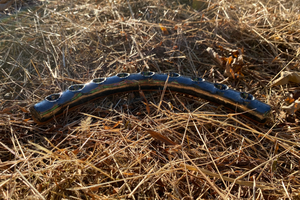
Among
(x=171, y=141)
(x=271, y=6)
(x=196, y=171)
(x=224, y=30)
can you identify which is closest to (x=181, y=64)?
(x=224, y=30)

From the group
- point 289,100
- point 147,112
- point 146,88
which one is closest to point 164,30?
point 146,88

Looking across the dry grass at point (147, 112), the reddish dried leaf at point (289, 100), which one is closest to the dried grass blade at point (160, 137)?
the dry grass at point (147, 112)

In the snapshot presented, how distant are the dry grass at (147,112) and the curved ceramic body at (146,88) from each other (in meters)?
0.08

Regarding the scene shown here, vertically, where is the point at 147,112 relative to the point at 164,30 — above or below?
below

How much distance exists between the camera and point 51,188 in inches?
44.9

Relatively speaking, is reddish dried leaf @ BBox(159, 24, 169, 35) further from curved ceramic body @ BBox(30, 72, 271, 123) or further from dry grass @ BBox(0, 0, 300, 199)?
curved ceramic body @ BBox(30, 72, 271, 123)

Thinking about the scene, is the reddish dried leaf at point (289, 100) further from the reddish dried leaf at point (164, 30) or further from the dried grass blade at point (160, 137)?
the reddish dried leaf at point (164, 30)

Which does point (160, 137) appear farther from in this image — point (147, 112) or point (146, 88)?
point (146, 88)

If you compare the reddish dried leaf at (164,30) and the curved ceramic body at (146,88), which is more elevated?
the reddish dried leaf at (164,30)

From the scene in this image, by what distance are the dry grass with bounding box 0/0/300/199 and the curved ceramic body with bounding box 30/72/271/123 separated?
76 millimetres

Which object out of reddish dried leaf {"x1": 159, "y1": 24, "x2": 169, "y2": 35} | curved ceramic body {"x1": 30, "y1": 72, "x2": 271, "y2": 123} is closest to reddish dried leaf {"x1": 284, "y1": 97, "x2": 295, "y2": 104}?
curved ceramic body {"x1": 30, "y1": 72, "x2": 271, "y2": 123}

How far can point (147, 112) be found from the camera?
1620 millimetres

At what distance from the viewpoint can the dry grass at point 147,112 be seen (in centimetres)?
120

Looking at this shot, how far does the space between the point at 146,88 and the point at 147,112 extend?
18 centimetres
